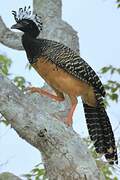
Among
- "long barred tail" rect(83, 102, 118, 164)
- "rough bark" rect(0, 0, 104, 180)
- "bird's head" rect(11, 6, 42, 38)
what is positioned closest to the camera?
"rough bark" rect(0, 0, 104, 180)

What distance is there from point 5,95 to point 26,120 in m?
0.18

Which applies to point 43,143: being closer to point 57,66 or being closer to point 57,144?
point 57,144

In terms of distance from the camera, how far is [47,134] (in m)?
2.81

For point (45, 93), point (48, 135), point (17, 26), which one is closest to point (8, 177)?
point (48, 135)

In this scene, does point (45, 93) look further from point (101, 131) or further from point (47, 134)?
point (47, 134)

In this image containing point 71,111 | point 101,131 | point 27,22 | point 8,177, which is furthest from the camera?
point 101,131

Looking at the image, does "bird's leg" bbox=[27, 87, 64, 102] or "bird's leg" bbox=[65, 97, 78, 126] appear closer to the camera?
"bird's leg" bbox=[27, 87, 64, 102]

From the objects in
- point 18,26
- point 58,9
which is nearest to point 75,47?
point 58,9

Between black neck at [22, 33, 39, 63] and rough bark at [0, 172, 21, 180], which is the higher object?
black neck at [22, 33, 39, 63]

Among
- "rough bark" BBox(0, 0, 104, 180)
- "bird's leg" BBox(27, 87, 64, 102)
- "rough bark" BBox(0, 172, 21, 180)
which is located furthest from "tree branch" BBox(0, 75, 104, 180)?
"bird's leg" BBox(27, 87, 64, 102)

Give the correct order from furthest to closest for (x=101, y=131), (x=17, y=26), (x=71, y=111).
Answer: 1. (x=101, y=131)
2. (x=71, y=111)
3. (x=17, y=26)

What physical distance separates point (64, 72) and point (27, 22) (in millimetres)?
511

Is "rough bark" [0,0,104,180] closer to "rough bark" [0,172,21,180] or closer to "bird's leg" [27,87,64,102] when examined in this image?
"rough bark" [0,172,21,180]

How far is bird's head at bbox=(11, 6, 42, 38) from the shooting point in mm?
3922
